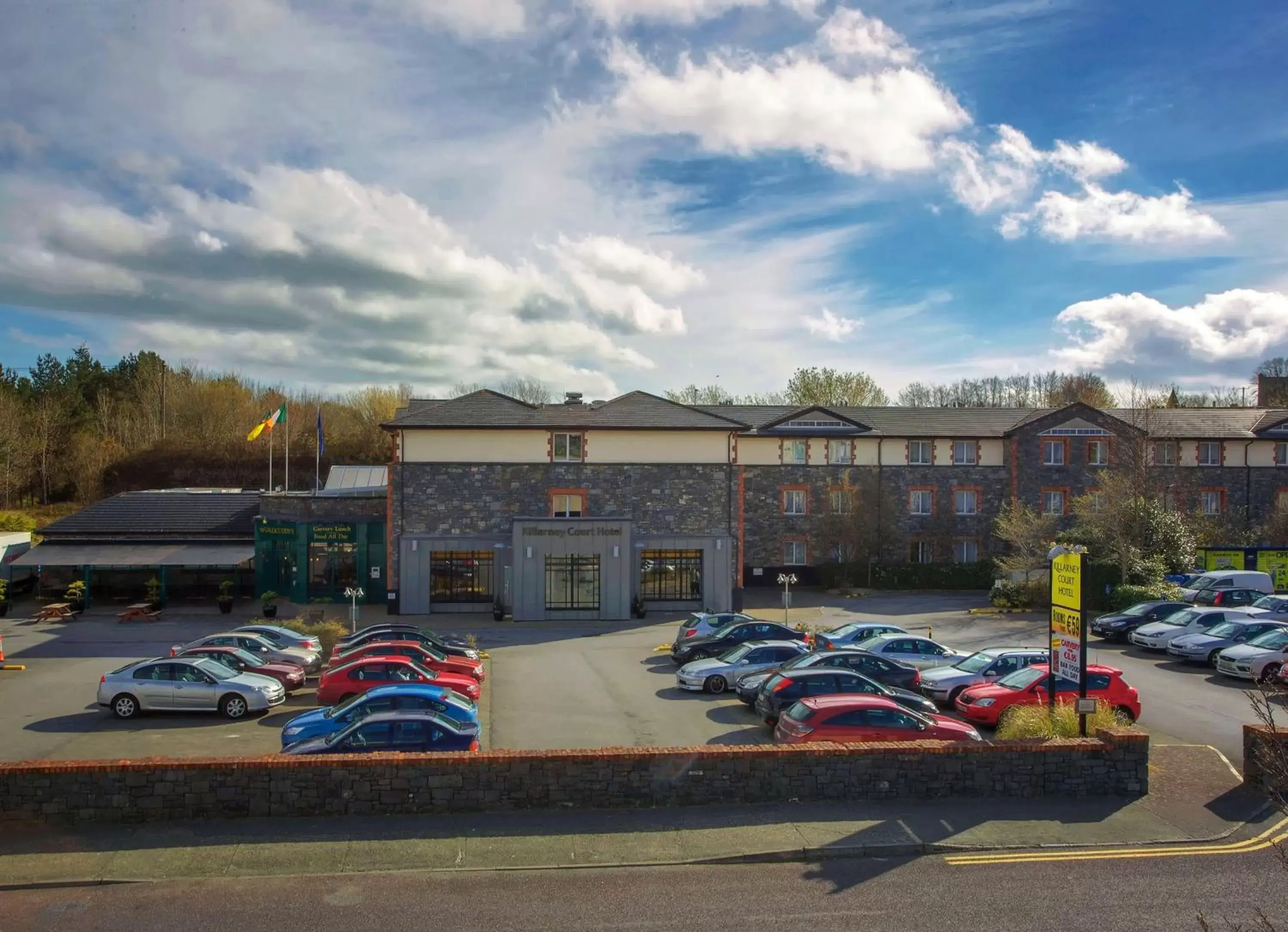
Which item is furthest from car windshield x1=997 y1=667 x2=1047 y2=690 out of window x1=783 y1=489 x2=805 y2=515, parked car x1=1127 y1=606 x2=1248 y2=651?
window x1=783 y1=489 x2=805 y2=515

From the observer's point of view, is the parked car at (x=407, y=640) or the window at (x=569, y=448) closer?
the parked car at (x=407, y=640)

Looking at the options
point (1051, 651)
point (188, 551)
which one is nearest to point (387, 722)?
point (1051, 651)

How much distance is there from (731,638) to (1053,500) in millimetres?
27721

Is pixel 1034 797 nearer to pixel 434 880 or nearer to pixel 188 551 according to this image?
pixel 434 880

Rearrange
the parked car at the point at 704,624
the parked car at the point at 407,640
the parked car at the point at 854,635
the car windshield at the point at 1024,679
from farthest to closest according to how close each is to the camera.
A: 1. the parked car at the point at 704,624
2. the parked car at the point at 854,635
3. the parked car at the point at 407,640
4. the car windshield at the point at 1024,679

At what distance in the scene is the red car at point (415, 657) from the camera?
2305cm

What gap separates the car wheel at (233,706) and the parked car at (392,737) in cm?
546

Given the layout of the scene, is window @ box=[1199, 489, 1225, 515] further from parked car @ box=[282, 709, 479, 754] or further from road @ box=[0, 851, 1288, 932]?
parked car @ box=[282, 709, 479, 754]

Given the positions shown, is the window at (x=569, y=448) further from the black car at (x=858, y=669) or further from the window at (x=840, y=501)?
the black car at (x=858, y=669)

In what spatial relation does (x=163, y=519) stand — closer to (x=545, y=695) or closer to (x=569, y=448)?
(x=569, y=448)

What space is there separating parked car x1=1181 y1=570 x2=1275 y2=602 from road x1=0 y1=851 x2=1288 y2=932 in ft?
93.2

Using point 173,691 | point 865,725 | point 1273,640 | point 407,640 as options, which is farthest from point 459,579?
point 1273,640

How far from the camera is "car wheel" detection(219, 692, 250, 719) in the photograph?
66.2ft

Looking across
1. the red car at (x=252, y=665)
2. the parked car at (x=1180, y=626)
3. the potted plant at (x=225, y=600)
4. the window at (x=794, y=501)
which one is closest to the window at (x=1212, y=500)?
the parked car at (x=1180, y=626)
